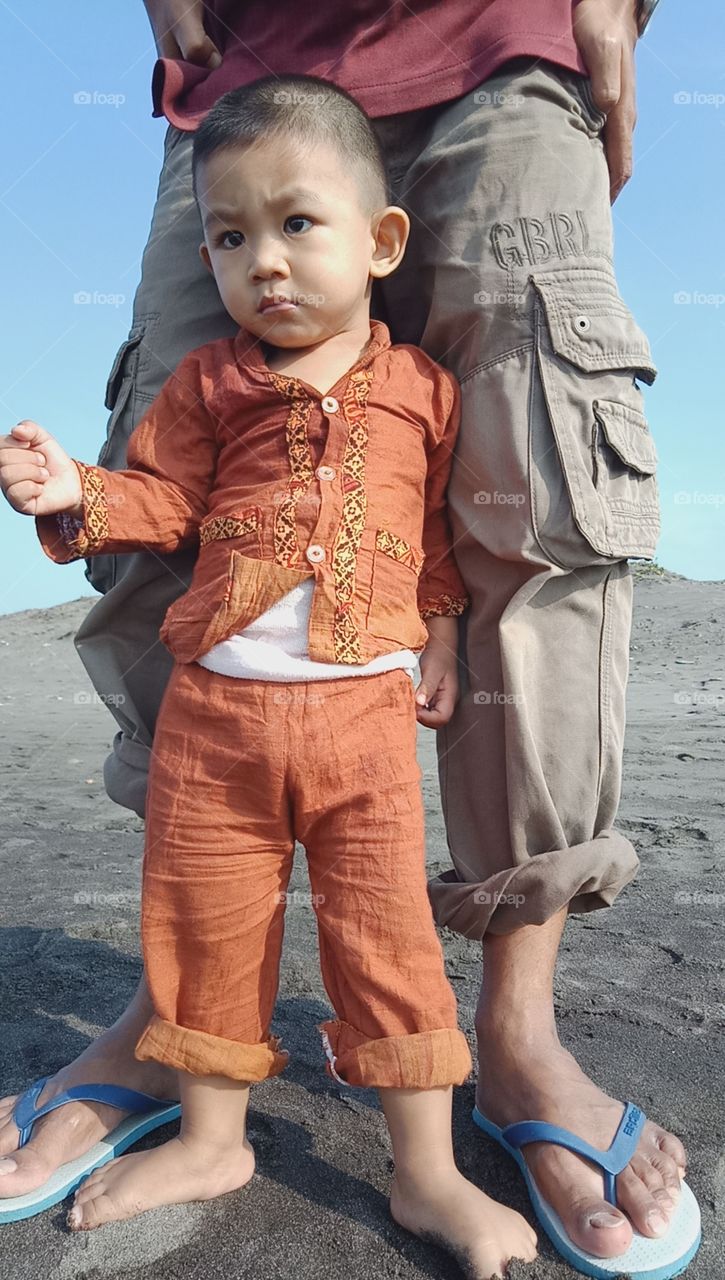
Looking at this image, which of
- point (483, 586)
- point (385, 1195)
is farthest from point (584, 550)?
point (385, 1195)

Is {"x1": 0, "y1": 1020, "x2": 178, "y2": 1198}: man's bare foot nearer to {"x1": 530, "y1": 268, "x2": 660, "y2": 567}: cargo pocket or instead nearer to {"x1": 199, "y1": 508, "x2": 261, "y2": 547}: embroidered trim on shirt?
{"x1": 199, "y1": 508, "x2": 261, "y2": 547}: embroidered trim on shirt

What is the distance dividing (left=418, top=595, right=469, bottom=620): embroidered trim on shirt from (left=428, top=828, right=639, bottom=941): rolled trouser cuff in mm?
447

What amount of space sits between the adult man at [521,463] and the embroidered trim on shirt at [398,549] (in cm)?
13

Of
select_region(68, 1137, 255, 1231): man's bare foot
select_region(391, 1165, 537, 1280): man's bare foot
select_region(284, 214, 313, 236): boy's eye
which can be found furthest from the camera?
select_region(284, 214, 313, 236): boy's eye

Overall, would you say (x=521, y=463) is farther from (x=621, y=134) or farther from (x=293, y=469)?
(x=621, y=134)

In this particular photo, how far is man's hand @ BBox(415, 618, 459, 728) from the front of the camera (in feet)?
5.96

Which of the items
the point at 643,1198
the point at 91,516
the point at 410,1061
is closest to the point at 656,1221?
the point at 643,1198

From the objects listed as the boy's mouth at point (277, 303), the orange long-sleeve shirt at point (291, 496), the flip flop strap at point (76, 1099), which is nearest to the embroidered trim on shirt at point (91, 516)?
the orange long-sleeve shirt at point (291, 496)

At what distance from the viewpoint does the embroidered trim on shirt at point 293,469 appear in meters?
1.59

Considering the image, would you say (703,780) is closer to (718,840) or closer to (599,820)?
(718,840)

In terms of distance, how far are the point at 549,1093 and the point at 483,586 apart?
0.83 meters

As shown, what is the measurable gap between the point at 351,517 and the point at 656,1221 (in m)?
1.11

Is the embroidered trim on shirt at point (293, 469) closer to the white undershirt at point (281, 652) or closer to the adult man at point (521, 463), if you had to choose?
the white undershirt at point (281, 652)

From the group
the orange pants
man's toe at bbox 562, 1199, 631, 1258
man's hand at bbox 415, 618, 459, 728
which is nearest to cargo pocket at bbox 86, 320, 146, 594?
the orange pants
